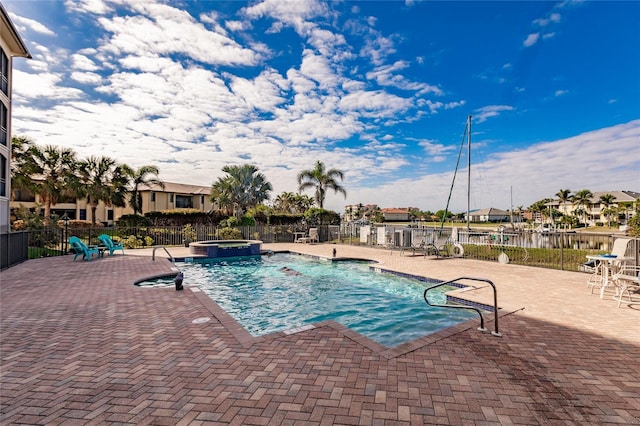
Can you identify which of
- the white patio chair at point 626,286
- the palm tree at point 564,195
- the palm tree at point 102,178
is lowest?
the white patio chair at point 626,286

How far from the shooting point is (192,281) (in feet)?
31.9

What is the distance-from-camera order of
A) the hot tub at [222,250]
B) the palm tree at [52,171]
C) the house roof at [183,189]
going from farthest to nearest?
the house roof at [183,189] → the palm tree at [52,171] → the hot tub at [222,250]

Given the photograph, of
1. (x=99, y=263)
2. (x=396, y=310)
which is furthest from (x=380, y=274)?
(x=99, y=263)

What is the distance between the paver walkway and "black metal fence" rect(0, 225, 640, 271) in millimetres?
5027

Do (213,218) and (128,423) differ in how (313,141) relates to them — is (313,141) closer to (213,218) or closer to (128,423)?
(213,218)

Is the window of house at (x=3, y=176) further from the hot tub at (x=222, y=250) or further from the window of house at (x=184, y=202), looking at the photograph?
the window of house at (x=184, y=202)

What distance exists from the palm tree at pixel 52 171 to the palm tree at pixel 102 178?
933 millimetres

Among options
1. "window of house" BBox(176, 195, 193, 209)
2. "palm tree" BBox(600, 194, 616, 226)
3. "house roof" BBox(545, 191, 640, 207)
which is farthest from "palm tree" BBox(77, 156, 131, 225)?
"palm tree" BBox(600, 194, 616, 226)

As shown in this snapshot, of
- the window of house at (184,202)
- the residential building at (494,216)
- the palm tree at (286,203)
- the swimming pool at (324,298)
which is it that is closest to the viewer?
the swimming pool at (324,298)

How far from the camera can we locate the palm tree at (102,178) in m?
25.8

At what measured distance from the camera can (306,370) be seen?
332 centimetres

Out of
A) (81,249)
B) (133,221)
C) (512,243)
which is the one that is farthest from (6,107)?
(512,243)

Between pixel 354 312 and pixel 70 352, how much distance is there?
16.5ft

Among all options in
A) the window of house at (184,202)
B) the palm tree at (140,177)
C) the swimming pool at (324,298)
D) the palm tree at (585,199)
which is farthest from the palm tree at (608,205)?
the palm tree at (140,177)
